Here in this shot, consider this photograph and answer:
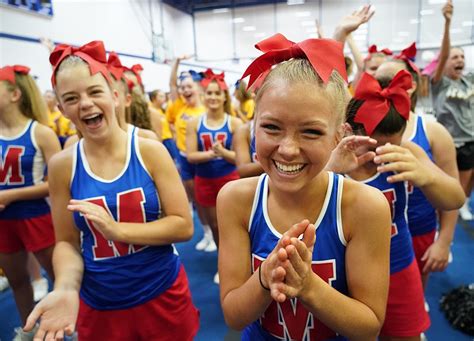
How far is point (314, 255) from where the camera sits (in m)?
0.98

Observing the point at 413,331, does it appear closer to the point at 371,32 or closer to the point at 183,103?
the point at 183,103

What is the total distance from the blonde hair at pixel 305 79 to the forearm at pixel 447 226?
1.22 metres

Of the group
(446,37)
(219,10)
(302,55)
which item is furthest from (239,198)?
(219,10)

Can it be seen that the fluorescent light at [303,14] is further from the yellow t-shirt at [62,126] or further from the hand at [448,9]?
the hand at [448,9]

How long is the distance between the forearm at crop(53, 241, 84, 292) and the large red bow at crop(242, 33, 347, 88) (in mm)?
978

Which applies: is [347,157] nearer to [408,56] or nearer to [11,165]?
[408,56]

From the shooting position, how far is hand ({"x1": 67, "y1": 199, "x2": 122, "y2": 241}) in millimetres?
1172

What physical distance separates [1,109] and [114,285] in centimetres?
150

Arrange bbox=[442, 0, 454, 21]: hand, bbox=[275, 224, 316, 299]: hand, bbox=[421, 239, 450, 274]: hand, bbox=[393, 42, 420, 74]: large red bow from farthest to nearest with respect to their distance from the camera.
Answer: bbox=[442, 0, 454, 21]: hand, bbox=[393, 42, 420, 74]: large red bow, bbox=[421, 239, 450, 274]: hand, bbox=[275, 224, 316, 299]: hand

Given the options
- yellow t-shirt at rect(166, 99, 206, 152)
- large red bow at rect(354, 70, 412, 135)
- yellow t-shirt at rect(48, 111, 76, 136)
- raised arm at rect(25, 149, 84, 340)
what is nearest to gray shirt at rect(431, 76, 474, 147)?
large red bow at rect(354, 70, 412, 135)

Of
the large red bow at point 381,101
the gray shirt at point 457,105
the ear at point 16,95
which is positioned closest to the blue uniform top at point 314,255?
the large red bow at point 381,101

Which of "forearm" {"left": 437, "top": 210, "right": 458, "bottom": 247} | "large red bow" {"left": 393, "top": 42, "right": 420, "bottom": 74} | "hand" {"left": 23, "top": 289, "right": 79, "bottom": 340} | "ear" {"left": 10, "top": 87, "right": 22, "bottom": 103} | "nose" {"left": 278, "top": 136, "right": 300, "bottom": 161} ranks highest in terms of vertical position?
"large red bow" {"left": 393, "top": 42, "right": 420, "bottom": 74}

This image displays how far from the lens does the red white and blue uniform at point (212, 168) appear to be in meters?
3.35

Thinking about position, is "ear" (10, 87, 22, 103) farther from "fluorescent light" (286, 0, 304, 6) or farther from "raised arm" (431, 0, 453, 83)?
"fluorescent light" (286, 0, 304, 6)
